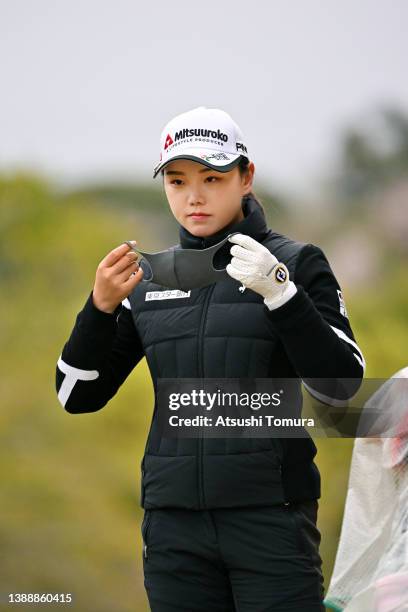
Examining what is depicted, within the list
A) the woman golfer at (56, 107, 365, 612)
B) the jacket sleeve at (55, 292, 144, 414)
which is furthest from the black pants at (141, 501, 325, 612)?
the jacket sleeve at (55, 292, 144, 414)

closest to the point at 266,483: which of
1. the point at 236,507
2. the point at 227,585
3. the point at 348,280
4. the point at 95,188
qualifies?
the point at 236,507

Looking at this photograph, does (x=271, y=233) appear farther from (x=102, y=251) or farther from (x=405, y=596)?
(x=102, y=251)

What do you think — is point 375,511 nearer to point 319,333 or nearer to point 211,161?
point 319,333

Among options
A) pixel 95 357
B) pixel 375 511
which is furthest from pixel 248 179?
pixel 375 511

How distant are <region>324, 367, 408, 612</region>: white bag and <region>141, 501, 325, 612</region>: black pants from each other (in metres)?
0.11

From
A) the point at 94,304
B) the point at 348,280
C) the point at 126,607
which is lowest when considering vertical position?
Answer: the point at 126,607

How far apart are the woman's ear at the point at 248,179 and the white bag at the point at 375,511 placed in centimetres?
41

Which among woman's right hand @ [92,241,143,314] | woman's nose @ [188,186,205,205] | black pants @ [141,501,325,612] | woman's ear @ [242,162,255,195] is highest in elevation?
woman's ear @ [242,162,255,195]

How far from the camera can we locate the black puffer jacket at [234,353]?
1.45 meters

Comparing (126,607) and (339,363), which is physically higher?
(339,363)

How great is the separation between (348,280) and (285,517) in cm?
225

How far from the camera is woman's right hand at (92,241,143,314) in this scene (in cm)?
155

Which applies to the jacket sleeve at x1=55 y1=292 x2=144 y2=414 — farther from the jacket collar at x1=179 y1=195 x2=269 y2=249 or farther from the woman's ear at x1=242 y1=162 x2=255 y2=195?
the woman's ear at x1=242 y1=162 x2=255 y2=195

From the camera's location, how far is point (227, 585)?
1.49 metres
